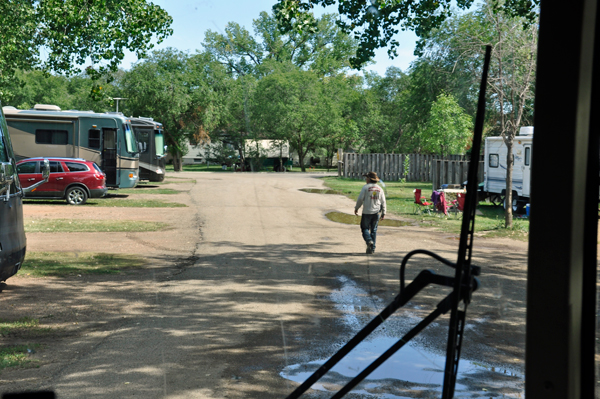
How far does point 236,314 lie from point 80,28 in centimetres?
1357

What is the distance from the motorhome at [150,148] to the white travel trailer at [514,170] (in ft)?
59.3

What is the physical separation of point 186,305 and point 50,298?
195cm

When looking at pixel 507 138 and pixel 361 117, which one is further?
pixel 361 117

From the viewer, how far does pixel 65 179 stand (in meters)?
21.8

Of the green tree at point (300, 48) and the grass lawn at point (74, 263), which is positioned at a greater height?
the green tree at point (300, 48)

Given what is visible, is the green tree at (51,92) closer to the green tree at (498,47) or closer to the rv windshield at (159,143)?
the rv windshield at (159,143)

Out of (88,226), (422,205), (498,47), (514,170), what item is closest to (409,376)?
(498,47)

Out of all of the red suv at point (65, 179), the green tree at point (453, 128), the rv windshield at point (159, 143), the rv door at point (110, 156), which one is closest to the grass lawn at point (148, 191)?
the rv door at point (110, 156)

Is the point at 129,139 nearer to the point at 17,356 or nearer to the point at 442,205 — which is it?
the point at 442,205

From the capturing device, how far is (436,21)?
28.2 feet

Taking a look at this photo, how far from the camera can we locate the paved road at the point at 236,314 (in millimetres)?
5109

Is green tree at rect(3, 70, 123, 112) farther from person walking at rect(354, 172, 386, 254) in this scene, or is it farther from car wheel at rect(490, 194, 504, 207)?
person walking at rect(354, 172, 386, 254)

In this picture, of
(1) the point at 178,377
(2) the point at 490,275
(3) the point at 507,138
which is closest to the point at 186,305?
(1) the point at 178,377

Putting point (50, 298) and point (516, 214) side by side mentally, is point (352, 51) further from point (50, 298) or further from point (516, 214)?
point (516, 214)
